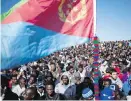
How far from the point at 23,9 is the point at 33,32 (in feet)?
1.31

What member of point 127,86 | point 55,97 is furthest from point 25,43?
point 127,86

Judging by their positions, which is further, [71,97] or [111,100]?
[71,97]

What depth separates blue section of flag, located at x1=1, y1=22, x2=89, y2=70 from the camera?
5.03 m

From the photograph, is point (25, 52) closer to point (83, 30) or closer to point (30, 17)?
point (30, 17)

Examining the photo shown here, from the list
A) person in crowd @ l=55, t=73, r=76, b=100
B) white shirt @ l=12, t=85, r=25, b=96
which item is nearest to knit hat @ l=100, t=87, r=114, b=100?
person in crowd @ l=55, t=73, r=76, b=100

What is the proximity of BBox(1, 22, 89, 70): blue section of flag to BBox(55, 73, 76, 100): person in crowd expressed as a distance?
1.80 meters

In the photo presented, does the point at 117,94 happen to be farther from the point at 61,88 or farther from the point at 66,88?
the point at 61,88

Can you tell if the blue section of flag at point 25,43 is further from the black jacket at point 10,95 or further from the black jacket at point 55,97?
the black jacket at point 10,95

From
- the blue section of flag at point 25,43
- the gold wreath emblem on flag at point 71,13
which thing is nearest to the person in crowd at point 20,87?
the blue section of flag at point 25,43

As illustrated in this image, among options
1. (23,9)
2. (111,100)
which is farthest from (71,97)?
(23,9)

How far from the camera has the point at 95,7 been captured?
6180 millimetres

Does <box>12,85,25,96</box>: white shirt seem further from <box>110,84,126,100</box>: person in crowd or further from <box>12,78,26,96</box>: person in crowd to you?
<box>110,84,126,100</box>: person in crowd

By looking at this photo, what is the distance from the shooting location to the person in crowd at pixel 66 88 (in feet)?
24.5

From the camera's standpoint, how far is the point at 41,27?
555cm
